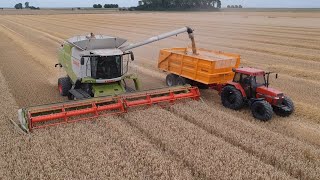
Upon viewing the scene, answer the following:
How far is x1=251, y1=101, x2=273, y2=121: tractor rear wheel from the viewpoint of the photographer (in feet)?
31.7

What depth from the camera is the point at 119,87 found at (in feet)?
38.2

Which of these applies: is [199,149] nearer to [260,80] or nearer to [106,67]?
[260,80]

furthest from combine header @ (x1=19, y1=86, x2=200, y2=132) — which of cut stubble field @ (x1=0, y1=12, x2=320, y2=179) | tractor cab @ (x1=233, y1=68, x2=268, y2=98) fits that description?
tractor cab @ (x1=233, y1=68, x2=268, y2=98)

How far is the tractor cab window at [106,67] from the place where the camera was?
36.2 ft

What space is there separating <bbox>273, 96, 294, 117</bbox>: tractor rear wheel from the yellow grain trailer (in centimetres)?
228

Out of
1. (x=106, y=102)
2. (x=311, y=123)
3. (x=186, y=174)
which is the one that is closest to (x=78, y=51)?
(x=106, y=102)

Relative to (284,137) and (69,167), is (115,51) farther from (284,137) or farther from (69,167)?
(284,137)

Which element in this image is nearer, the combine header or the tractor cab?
the combine header

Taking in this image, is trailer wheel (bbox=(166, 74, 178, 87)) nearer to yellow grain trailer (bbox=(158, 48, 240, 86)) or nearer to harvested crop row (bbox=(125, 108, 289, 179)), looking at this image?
yellow grain trailer (bbox=(158, 48, 240, 86))

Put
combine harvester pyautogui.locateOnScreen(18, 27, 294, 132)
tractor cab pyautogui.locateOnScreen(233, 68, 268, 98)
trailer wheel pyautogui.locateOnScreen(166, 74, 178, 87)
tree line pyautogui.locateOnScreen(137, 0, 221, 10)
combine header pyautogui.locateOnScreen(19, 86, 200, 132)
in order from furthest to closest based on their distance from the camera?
tree line pyautogui.locateOnScreen(137, 0, 221, 10)
trailer wheel pyautogui.locateOnScreen(166, 74, 178, 87)
tractor cab pyautogui.locateOnScreen(233, 68, 268, 98)
combine harvester pyautogui.locateOnScreen(18, 27, 294, 132)
combine header pyautogui.locateOnScreen(19, 86, 200, 132)

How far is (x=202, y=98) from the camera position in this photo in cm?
1228

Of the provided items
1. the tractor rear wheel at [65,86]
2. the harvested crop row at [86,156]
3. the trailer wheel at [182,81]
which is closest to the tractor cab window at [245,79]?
the trailer wheel at [182,81]

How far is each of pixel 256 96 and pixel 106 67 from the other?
4.79 meters

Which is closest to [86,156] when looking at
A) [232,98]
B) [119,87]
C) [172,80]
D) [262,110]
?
[119,87]
